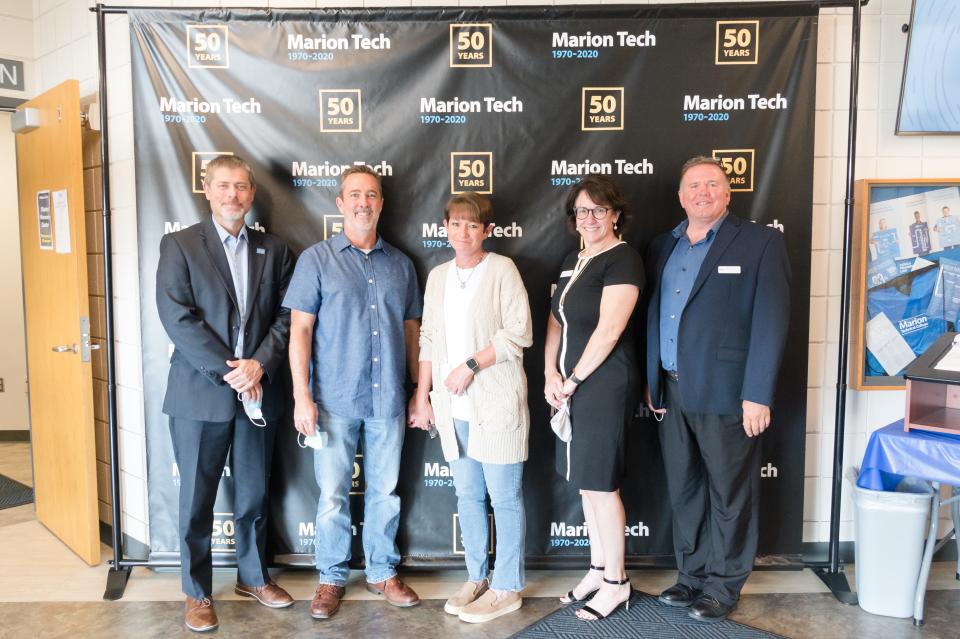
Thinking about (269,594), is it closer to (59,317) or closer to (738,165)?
(59,317)

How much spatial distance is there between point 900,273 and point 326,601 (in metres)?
2.82

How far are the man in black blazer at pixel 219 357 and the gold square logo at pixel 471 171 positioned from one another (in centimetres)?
81

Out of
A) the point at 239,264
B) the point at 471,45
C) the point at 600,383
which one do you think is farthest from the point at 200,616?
the point at 471,45

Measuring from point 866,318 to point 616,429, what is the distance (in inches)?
54.5

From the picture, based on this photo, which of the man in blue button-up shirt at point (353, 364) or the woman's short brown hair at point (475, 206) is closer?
the woman's short brown hair at point (475, 206)

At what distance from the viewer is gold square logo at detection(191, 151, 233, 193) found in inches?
115

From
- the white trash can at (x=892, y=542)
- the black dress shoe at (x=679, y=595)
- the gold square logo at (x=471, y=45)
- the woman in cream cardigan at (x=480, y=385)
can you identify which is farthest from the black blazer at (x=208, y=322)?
the white trash can at (x=892, y=542)

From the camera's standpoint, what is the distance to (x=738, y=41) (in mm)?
2848

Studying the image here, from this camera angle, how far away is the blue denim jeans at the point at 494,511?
2.59m

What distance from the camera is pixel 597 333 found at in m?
2.47

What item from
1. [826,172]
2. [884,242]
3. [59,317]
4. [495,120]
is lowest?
[59,317]

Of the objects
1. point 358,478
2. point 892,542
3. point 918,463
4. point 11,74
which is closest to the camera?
point 918,463

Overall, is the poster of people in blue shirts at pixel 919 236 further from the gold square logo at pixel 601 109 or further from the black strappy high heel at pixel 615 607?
the black strappy high heel at pixel 615 607

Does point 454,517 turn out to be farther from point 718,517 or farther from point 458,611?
point 718,517
